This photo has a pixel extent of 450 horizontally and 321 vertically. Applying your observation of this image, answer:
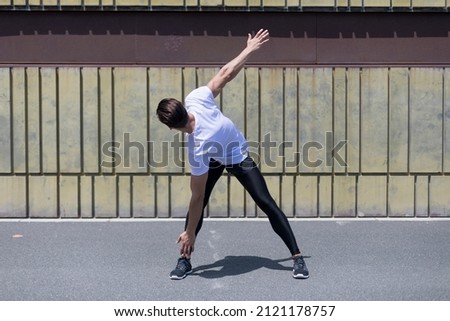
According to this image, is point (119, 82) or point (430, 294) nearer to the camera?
point (430, 294)

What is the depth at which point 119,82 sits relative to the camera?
991 centimetres

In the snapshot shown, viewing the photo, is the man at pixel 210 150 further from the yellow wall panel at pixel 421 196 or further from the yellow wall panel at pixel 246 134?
the yellow wall panel at pixel 421 196

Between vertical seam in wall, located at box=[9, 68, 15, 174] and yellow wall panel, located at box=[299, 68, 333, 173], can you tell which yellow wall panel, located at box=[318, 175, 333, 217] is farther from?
vertical seam in wall, located at box=[9, 68, 15, 174]

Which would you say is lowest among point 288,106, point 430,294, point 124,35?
point 430,294

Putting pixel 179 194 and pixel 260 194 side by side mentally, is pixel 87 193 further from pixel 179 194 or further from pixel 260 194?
pixel 260 194

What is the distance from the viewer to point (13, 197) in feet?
32.6

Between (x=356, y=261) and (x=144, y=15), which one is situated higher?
(x=144, y=15)

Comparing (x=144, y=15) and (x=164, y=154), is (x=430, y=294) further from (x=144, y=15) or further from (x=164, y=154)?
(x=144, y=15)

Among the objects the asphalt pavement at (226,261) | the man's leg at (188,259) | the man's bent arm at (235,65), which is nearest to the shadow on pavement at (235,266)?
the asphalt pavement at (226,261)

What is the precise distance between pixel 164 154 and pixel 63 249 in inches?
70.1

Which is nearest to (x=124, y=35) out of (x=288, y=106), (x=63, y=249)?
(x=288, y=106)

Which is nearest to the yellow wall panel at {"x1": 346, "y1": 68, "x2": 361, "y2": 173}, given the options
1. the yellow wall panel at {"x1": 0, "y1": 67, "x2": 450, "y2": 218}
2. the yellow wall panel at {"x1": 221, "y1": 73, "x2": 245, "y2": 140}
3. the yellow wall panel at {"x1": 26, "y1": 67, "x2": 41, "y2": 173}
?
the yellow wall panel at {"x1": 0, "y1": 67, "x2": 450, "y2": 218}

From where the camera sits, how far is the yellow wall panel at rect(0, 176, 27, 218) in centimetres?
994

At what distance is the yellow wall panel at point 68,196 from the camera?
995 cm
